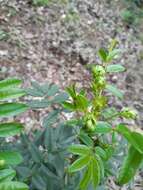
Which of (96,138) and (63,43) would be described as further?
(63,43)

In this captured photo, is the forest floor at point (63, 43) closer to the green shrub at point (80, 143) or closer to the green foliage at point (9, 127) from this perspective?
the green shrub at point (80, 143)

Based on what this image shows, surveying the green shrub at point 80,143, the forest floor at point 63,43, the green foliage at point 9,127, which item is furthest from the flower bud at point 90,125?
the forest floor at point 63,43

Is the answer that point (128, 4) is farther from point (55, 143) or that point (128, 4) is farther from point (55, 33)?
point (55, 143)

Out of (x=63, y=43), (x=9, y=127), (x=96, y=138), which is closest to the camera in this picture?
(x=9, y=127)

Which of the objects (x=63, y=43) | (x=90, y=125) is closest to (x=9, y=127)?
(x=90, y=125)

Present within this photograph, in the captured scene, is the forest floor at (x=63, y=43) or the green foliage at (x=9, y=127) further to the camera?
the forest floor at (x=63, y=43)

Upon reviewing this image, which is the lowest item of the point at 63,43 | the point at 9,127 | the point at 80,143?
the point at 80,143

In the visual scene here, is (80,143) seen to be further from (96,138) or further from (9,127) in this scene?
(9,127)

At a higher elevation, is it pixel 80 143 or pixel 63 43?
pixel 63 43

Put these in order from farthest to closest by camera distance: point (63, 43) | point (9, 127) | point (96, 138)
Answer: point (63, 43), point (96, 138), point (9, 127)
